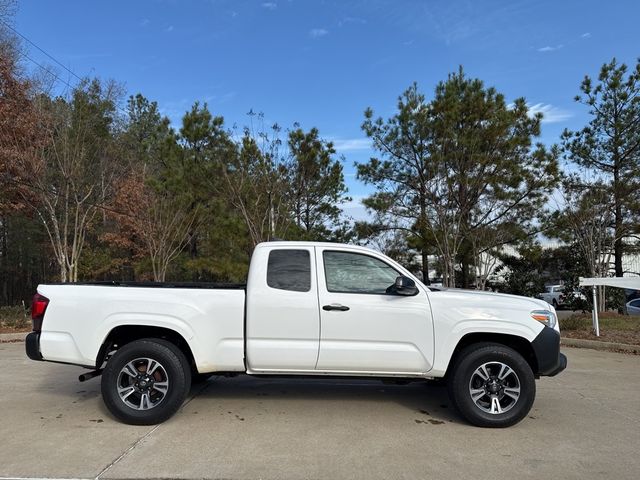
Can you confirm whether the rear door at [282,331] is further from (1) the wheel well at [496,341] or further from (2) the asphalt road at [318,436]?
(1) the wheel well at [496,341]

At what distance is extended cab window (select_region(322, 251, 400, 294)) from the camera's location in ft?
17.9

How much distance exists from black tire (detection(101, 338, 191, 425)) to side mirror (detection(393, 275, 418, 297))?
2.34 metres

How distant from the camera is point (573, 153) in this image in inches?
739

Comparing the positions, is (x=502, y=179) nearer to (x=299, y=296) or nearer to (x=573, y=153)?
(x=573, y=153)

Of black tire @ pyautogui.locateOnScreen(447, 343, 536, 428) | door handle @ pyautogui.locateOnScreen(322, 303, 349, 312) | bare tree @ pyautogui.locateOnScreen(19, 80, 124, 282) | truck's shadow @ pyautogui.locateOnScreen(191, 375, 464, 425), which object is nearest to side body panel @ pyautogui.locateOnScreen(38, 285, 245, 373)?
door handle @ pyautogui.locateOnScreen(322, 303, 349, 312)

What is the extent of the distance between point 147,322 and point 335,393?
8.61 ft

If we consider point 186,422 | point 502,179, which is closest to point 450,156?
point 502,179

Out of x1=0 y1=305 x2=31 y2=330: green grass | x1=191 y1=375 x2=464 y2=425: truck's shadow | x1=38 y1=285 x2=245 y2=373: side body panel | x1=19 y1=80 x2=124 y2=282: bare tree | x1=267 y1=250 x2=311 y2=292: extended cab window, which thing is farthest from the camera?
x1=19 y1=80 x2=124 y2=282: bare tree

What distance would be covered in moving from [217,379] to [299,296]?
113 inches

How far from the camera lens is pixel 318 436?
495cm

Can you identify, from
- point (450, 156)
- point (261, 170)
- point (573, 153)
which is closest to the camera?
point (450, 156)

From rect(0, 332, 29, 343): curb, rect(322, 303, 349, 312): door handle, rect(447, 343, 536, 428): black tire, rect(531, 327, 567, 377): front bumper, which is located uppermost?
rect(322, 303, 349, 312): door handle

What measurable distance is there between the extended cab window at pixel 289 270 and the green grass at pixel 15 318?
11315mm

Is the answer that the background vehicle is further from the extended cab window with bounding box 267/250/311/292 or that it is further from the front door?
the extended cab window with bounding box 267/250/311/292
